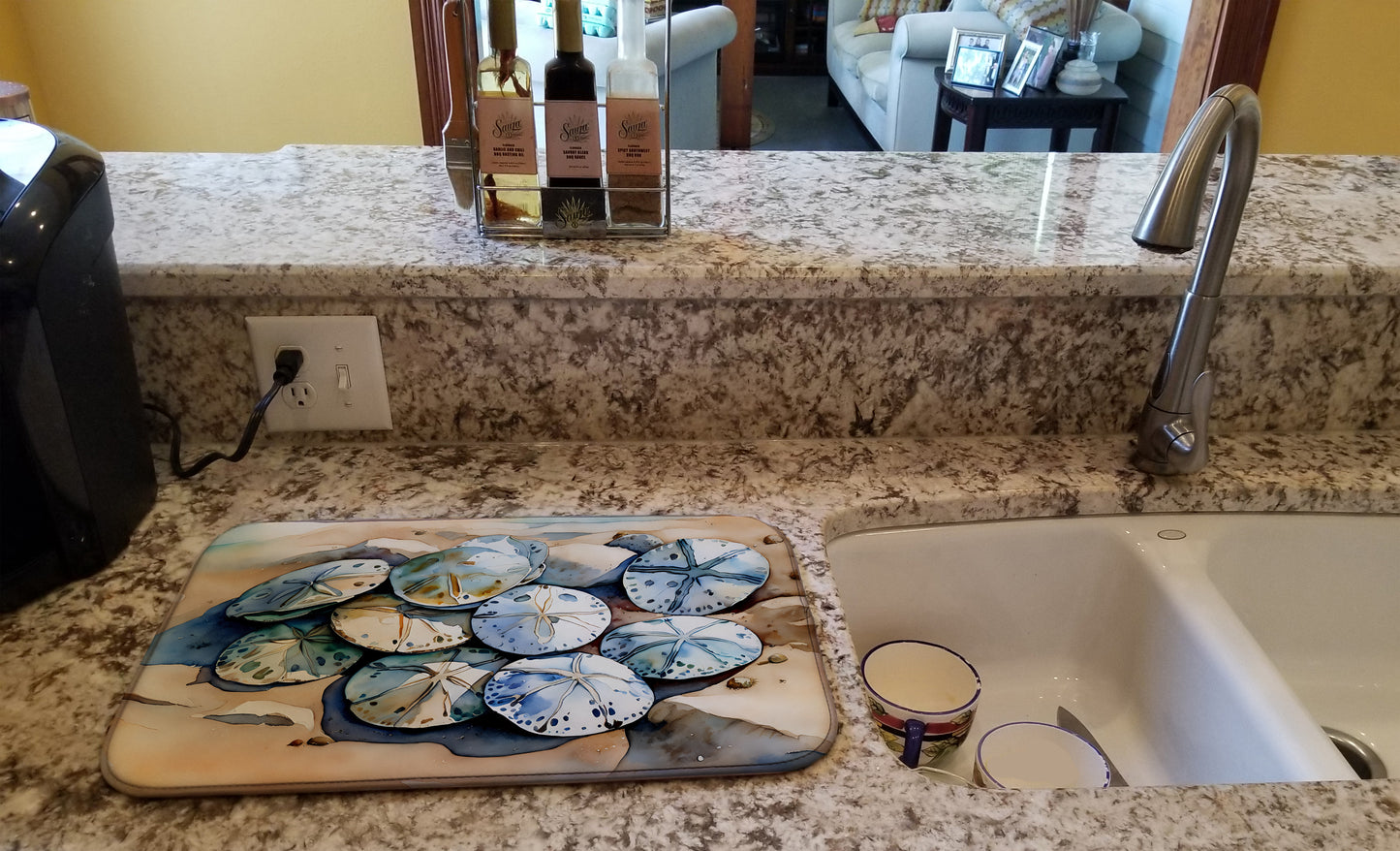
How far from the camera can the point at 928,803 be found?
0.59 metres

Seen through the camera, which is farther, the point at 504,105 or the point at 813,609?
the point at 504,105

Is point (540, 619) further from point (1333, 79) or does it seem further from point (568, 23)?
point (1333, 79)

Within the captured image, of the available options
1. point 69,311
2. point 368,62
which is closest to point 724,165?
point 69,311

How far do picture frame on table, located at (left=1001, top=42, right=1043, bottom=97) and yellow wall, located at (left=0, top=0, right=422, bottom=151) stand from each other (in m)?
2.05

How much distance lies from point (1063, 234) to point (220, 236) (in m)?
0.76

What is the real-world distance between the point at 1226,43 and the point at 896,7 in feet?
9.27

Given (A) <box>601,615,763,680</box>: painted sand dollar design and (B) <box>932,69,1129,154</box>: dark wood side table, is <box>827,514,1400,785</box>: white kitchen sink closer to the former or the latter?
(A) <box>601,615,763,680</box>: painted sand dollar design

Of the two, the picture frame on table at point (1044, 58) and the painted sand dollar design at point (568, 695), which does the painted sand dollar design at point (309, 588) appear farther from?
the picture frame on table at point (1044, 58)

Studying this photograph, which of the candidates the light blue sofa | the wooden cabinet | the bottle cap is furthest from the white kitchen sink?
the wooden cabinet

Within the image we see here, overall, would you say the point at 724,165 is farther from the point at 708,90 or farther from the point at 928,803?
the point at 708,90

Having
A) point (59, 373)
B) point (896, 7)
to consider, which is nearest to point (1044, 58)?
point (896, 7)

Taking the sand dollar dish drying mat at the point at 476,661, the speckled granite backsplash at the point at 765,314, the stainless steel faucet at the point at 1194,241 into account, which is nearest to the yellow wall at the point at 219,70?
the speckled granite backsplash at the point at 765,314

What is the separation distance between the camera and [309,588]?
73 centimetres

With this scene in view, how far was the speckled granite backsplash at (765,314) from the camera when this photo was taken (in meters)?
0.87
